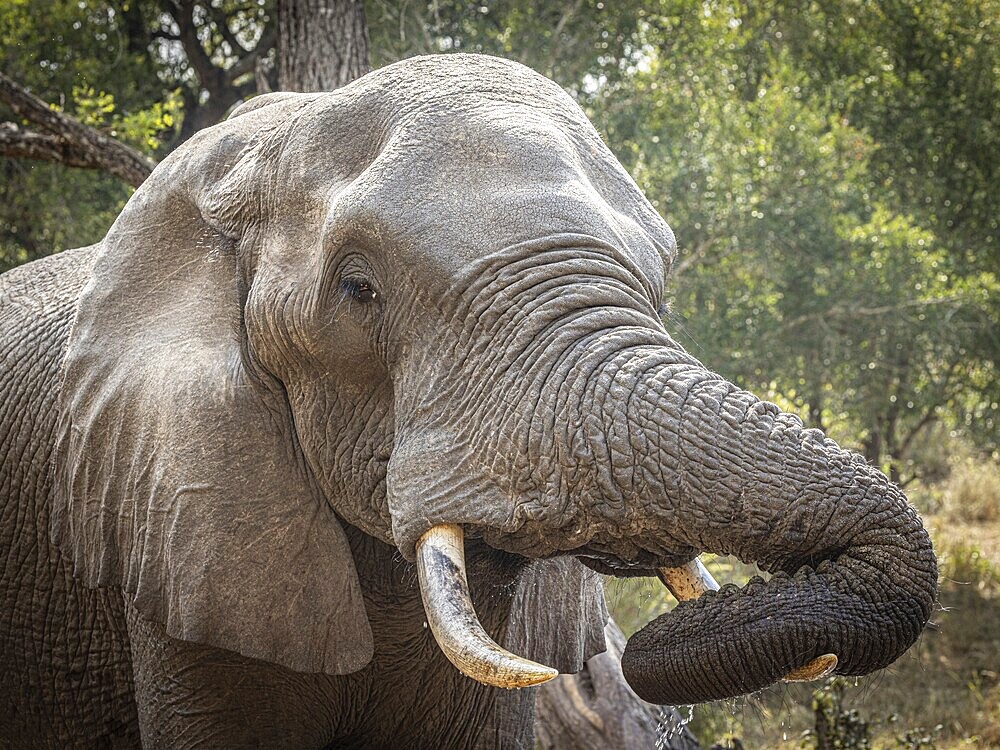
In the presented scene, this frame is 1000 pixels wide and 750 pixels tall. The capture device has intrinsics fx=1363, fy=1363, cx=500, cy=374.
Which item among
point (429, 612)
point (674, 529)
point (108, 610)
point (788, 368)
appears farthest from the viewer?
point (788, 368)

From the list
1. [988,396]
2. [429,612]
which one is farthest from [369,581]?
[988,396]

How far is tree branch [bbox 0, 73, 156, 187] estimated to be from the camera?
657cm

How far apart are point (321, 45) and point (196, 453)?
418 centimetres

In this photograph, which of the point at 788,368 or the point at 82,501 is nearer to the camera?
the point at 82,501

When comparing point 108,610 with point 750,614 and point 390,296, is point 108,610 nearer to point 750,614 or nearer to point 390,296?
point 390,296

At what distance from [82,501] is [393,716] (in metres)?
0.96

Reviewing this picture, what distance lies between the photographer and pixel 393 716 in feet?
11.6

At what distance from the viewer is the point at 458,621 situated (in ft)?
8.27

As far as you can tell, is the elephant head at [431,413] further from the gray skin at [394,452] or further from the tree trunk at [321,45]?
the tree trunk at [321,45]

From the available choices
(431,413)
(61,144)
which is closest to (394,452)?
(431,413)

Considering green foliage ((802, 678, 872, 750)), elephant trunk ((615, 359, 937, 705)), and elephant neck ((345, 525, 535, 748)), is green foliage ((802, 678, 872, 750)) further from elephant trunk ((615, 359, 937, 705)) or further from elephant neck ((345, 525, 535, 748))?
elephant trunk ((615, 359, 937, 705))

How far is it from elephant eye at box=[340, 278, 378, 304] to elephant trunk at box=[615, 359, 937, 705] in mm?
647

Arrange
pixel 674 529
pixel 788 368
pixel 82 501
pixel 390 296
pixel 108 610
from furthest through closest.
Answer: pixel 788 368 → pixel 108 610 → pixel 82 501 → pixel 390 296 → pixel 674 529

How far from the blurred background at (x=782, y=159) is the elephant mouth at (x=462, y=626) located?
7.21 metres
